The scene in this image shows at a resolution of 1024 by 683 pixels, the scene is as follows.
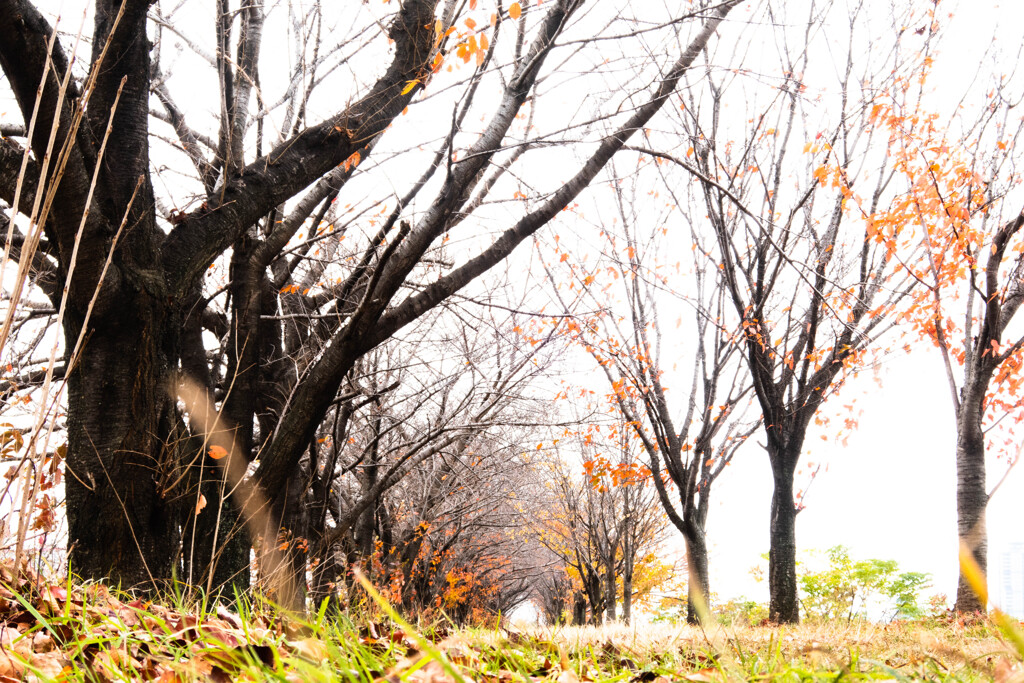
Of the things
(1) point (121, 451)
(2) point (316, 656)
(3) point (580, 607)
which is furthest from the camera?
(3) point (580, 607)

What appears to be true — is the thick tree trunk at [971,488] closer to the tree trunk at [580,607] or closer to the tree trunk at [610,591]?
the tree trunk at [610,591]

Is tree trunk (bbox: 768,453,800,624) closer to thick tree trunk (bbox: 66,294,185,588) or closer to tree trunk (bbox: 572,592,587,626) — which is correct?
thick tree trunk (bbox: 66,294,185,588)

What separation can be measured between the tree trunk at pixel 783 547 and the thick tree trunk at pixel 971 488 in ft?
5.82

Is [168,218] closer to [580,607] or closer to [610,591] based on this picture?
[610,591]

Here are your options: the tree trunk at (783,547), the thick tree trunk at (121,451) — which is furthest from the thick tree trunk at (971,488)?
the thick tree trunk at (121,451)

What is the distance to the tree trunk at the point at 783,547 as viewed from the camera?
6855 mm

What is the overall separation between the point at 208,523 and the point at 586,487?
936cm

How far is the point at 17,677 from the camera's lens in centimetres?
134

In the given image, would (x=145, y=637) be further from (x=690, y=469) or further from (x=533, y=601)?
(x=533, y=601)

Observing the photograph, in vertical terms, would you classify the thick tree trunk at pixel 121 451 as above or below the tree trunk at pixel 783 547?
above

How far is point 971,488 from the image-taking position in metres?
6.79

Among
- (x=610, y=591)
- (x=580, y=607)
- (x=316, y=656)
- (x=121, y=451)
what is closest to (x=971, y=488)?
(x=316, y=656)

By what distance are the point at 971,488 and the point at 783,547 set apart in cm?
219

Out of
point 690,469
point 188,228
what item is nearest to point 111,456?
point 188,228
